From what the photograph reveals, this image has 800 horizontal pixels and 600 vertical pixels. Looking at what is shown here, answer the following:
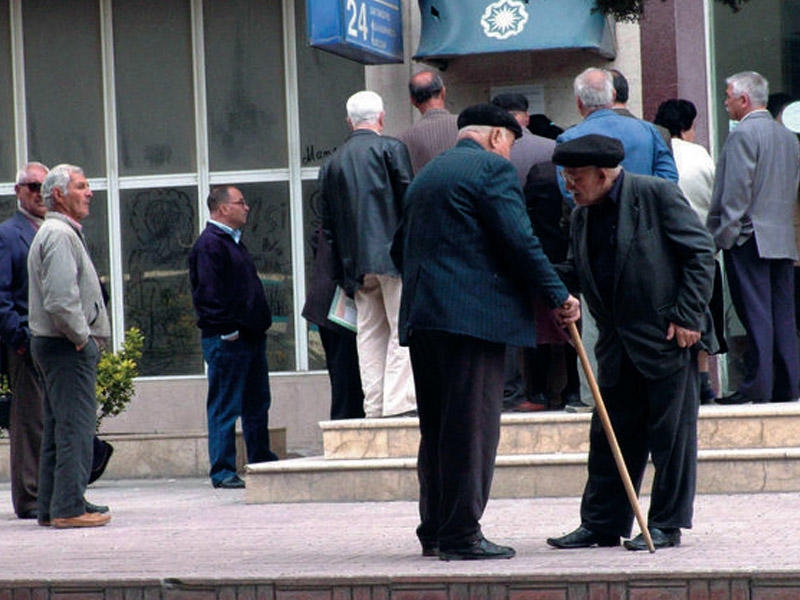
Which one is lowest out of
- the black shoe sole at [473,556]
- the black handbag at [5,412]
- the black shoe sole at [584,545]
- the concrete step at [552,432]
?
the black shoe sole at [584,545]

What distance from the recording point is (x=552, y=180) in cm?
1133

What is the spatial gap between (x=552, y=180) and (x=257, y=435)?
3035mm

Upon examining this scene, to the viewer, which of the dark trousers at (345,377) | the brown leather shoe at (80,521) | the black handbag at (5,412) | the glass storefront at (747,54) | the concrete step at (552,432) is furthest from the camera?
the glass storefront at (747,54)

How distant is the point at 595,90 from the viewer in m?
10.9

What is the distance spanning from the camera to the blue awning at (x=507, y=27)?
42.2ft

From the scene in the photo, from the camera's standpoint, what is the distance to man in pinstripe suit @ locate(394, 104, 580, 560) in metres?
7.85

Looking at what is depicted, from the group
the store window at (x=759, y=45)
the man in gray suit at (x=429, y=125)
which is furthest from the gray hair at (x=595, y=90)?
the store window at (x=759, y=45)

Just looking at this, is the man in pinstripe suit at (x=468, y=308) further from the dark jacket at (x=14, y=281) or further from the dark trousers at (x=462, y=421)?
the dark jacket at (x=14, y=281)

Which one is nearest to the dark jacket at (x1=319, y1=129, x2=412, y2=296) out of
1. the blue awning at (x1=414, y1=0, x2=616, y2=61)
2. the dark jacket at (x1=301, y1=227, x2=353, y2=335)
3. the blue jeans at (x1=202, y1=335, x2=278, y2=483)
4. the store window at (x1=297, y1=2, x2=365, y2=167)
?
the dark jacket at (x1=301, y1=227, x2=353, y2=335)

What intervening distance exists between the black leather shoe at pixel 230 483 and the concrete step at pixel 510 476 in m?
1.42

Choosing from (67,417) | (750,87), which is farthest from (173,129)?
(67,417)

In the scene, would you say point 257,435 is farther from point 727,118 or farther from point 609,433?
point 609,433

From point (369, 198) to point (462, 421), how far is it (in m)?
3.73

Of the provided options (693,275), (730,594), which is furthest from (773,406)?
(730,594)
